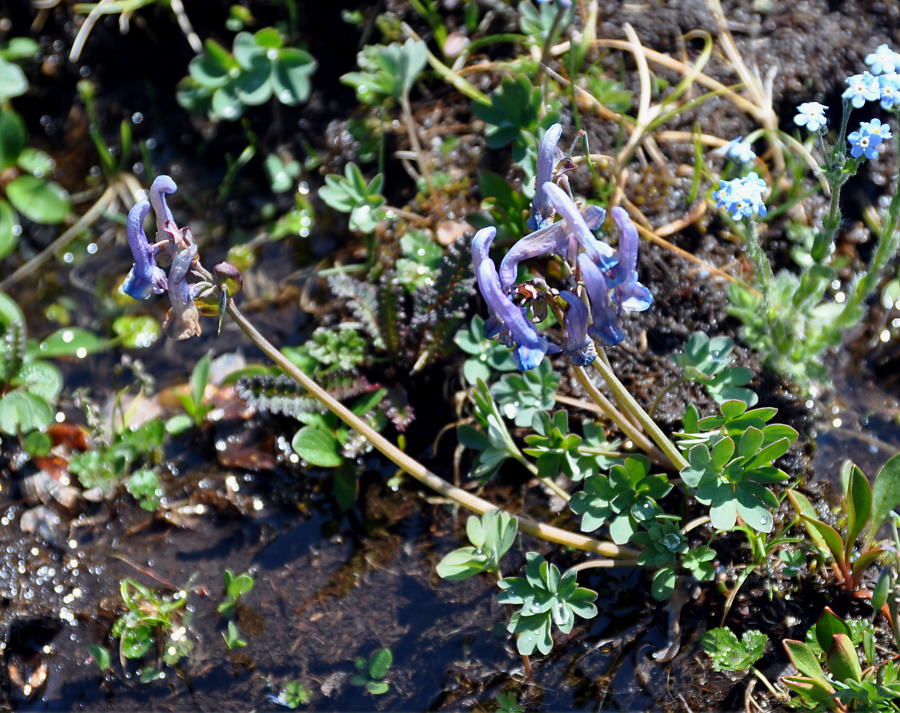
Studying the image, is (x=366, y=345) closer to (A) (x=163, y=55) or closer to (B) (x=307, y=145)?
(B) (x=307, y=145)

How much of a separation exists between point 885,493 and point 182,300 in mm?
2202

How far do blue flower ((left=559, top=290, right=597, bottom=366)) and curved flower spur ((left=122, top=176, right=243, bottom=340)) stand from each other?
2.93ft

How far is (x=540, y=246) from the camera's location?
1993 millimetres

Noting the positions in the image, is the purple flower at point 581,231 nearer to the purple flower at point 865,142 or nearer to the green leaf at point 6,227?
the purple flower at point 865,142

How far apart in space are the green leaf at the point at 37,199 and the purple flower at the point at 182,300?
221cm

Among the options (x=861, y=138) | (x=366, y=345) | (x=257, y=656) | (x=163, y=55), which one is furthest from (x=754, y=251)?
(x=163, y=55)

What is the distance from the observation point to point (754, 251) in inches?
109

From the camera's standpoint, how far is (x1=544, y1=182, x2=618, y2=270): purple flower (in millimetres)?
1914

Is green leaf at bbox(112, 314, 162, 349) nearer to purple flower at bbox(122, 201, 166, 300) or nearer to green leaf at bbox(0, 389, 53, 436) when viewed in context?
green leaf at bbox(0, 389, 53, 436)

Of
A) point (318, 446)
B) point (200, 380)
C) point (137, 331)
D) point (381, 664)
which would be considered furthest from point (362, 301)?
point (381, 664)

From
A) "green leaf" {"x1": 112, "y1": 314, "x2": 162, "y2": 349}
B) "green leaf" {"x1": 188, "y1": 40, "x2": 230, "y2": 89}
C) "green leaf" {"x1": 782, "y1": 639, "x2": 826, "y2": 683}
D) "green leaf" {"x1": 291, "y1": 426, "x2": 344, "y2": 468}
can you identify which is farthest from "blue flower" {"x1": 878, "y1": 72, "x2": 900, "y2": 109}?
"green leaf" {"x1": 112, "y1": 314, "x2": 162, "y2": 349}

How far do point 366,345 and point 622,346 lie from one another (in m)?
1.06

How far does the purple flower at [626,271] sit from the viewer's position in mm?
1893

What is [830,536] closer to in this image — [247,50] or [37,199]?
[247,50]
